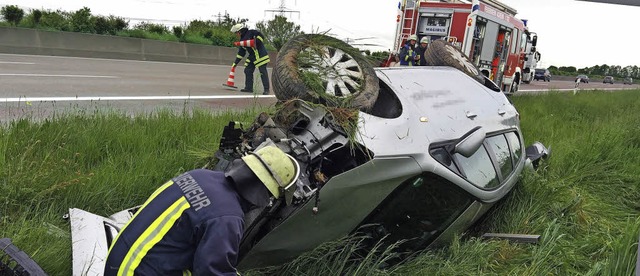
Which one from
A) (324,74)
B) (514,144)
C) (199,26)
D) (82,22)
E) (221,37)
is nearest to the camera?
(324,74)

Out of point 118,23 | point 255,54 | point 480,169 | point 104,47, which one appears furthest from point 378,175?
point 118,23

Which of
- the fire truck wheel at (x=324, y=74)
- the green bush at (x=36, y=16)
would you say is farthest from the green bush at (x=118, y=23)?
the fire truck wheel at (x=324, y=74)

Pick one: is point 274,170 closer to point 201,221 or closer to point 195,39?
point 201,221

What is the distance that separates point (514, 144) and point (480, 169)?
2.40ft

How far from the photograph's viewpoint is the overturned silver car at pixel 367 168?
2211mm

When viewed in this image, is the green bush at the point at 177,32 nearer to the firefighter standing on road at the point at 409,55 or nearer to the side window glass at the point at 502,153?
the firefighter standing on road at the point at 409,55

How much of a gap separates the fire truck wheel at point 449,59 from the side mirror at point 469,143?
1.39 meters

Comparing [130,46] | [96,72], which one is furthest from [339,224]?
[130,46]

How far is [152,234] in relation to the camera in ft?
5.54

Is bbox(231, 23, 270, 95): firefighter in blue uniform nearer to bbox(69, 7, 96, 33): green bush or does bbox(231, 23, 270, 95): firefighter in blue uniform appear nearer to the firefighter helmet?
the firefighter helmet

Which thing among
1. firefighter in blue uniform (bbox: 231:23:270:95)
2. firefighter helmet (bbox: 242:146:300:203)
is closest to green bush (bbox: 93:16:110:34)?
firefighter in blue uniform (bbox: 231:23:270:95)

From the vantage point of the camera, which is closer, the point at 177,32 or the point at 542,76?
the point at 177,32

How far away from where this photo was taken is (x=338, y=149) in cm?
235

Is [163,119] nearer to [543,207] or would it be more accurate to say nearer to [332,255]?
[332,255]
